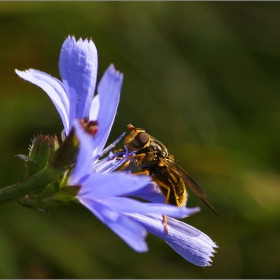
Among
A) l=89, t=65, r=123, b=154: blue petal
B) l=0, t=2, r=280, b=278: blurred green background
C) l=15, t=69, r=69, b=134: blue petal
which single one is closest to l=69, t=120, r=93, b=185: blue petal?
l=89, t=65, r=123, b=154: blue petal

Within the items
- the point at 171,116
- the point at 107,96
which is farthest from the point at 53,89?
the point at 171,116

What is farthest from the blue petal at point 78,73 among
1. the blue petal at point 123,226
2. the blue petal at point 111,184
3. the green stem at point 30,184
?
the blue petal at point 123,226

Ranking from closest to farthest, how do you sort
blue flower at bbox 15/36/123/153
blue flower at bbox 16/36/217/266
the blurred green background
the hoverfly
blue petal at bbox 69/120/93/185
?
blue petal at bbox 69/120/93/185, blue flower at bbox 16/36/217/266, blue flower at bbox 15/36/123/153, the hoverfly, the blurred green background

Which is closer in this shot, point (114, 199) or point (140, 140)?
point (114, 199)

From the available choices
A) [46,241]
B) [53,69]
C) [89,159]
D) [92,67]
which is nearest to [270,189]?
[46,241]

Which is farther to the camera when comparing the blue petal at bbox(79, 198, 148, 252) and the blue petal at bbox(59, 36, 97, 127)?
the blue petal at bbox(59, 36, 97, 127)

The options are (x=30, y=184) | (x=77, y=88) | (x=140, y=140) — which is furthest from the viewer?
(x=140, y=140)

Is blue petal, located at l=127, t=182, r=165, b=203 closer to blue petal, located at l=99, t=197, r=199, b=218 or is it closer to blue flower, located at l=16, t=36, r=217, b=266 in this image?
blue flower, located at l=16, t=36, r=217, b=266

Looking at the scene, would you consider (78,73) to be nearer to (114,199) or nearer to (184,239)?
(114,199)
